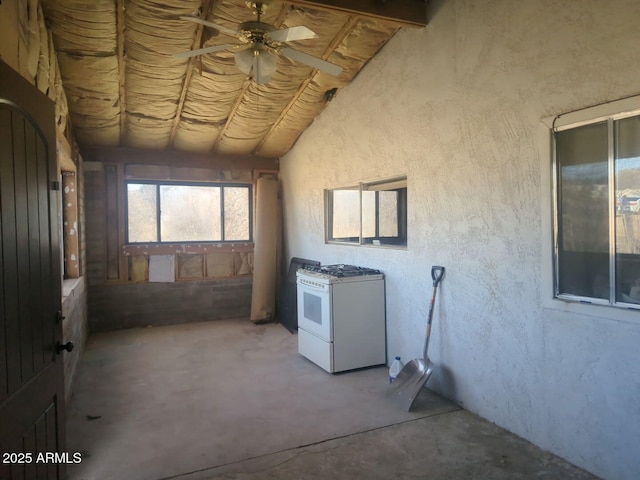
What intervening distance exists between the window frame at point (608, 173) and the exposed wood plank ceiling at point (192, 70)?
68.8 inches

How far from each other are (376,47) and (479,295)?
2.78 metres

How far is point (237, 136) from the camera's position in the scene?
609 cm

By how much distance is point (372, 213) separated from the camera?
4.77m

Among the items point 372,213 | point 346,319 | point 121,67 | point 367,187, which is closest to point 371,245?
point 372,213

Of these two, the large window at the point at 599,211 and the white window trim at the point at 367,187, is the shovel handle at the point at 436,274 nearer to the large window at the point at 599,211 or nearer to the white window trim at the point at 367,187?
the white window trim at the point at 367,187

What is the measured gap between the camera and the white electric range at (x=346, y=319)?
411cm

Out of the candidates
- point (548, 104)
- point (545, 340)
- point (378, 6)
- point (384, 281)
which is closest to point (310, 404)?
point (384, 281)

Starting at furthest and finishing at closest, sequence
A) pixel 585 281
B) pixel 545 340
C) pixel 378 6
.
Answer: pixel 378 6, pixel 545 340, pixel 585 281

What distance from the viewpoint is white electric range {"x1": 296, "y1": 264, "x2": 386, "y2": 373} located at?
13.5ft

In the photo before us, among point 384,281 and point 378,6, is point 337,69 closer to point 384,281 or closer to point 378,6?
point 378,6

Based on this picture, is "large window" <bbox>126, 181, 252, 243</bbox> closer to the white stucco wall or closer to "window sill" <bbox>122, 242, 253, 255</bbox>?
"window sill" <bbox>122, 242, 253, 255</bbox>

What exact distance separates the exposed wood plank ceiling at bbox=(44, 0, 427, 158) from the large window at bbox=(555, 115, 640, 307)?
190 cm

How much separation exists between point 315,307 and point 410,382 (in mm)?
1285

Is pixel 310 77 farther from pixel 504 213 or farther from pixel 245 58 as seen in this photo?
pixel 504 213
